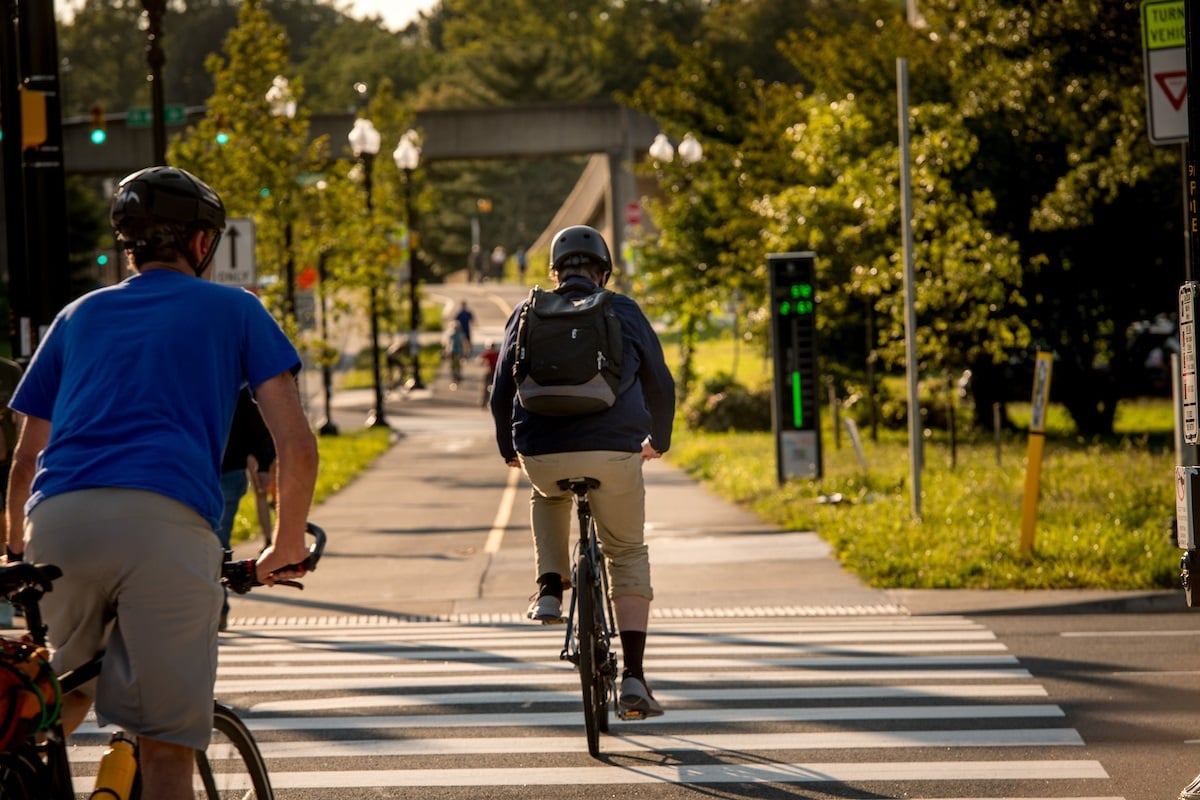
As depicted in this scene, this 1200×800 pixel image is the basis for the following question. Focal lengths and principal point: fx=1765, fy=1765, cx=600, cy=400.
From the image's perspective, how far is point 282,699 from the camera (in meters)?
8.18

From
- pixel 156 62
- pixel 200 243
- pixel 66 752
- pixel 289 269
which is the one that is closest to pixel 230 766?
pixel 66 752

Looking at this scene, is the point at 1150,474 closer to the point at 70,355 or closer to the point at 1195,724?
the point at 1195,724

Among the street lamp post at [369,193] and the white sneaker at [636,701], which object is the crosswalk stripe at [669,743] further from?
the street lamp post at [369,193]

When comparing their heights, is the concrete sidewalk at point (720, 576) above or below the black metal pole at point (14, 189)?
below

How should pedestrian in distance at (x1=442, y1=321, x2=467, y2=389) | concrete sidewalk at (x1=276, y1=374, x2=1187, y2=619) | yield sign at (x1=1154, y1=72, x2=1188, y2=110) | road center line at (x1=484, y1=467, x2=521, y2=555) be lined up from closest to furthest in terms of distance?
yield sign at (x1=1154, y1=72, x2=1188, y2=110) < concrete sidewalk at (x1=276, y1=374, x2=1187, y2=619) < road center line at (x1=484, y1=467, x2=521, y2=555) < pedestrian in distance at (x1=442, y1=321, x2=467, y2=389)

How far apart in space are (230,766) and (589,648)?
256 centimetres

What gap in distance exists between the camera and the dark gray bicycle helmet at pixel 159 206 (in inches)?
157

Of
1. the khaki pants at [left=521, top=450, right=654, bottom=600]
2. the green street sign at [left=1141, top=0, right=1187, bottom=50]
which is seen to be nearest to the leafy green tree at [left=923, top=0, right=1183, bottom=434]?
the green street sign at [left=1141, top=0, right=1187, bottom=50]

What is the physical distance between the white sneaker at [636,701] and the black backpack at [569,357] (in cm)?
106

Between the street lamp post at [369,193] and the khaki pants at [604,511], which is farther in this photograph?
the street lamp post at [369,193]

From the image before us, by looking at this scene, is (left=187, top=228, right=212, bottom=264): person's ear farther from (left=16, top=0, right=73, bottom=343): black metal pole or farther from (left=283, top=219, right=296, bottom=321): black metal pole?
(left=283, top=219, right=296, bottom=321): black metal pole

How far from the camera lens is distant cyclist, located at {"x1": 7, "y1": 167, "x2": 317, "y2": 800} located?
3.77 metres

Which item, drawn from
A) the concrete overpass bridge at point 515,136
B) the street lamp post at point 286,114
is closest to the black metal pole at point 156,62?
the street lamp post at point 286,114

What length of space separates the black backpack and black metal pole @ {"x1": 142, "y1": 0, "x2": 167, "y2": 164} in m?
9.83
